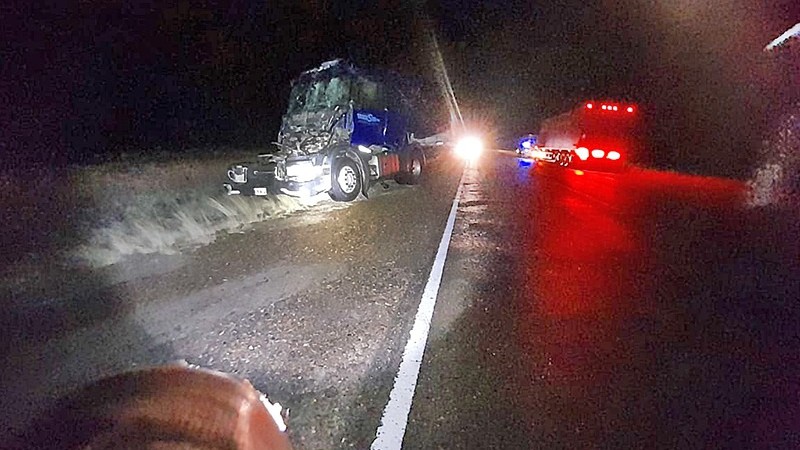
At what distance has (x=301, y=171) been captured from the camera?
52.4 feet

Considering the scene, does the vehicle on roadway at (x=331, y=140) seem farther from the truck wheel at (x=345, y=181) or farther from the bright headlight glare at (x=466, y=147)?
the bright headlight glare at (x=466, y=147)

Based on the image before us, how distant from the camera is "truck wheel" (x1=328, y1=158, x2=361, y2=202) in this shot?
54.4 ft

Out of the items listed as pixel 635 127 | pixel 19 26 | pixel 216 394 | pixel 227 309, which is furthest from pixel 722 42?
pixel 216 394

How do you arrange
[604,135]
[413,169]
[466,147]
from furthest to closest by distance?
[466,147]
[604,135]
[413,169]

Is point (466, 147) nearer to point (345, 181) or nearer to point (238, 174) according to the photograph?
point (345, 181)

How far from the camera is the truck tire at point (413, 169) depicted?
69.8ft

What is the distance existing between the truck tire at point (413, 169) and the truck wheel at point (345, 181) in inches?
146

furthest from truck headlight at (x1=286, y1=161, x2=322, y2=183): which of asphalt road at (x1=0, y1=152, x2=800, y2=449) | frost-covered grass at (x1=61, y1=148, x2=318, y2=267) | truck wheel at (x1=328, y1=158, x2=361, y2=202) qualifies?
asphalt road at (x1=0, y1=152, x2=800, y2=449)

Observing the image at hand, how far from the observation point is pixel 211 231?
42.8ft

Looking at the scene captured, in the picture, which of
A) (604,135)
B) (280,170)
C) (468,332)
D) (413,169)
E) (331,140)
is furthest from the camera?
(604,135)

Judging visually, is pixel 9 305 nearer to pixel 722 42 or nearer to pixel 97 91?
pixel 97 91

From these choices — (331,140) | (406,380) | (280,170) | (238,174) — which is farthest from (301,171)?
(406,380)

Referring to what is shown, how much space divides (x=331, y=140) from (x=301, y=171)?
127cm

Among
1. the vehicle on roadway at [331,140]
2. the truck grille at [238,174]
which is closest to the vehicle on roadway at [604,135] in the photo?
the vehicle on roadway at [331,140]
